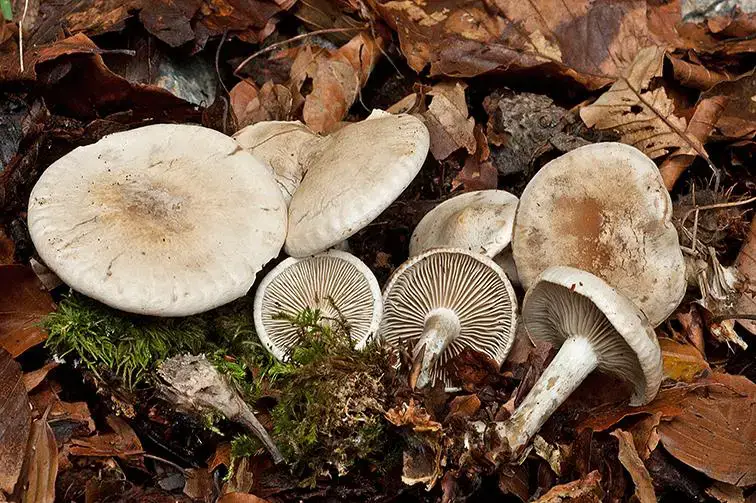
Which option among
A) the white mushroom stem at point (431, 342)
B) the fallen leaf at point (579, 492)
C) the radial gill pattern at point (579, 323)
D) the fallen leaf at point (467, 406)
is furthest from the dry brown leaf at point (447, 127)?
the fallen leaf at point (579, 492)

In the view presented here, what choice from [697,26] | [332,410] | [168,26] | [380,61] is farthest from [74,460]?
[697,26]

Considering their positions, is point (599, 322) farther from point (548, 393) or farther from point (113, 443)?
point (113, 443)

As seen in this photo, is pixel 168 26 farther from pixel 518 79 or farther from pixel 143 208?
pixel 518 79

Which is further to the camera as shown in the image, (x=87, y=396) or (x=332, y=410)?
(x=87, y=396)

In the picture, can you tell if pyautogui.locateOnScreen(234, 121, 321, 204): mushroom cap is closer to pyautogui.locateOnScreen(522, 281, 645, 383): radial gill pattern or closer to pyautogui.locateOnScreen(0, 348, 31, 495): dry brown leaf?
pyautogui.locateOnScreen(522, 281, 645, 383): radial gill pattern

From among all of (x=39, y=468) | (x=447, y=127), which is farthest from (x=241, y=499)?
(x=447, y=127)

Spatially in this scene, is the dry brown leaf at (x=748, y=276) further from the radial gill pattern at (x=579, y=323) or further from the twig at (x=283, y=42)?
the twig at (x=283, y=42)

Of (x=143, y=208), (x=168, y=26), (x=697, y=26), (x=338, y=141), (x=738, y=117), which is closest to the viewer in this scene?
(x=143, y=208)
